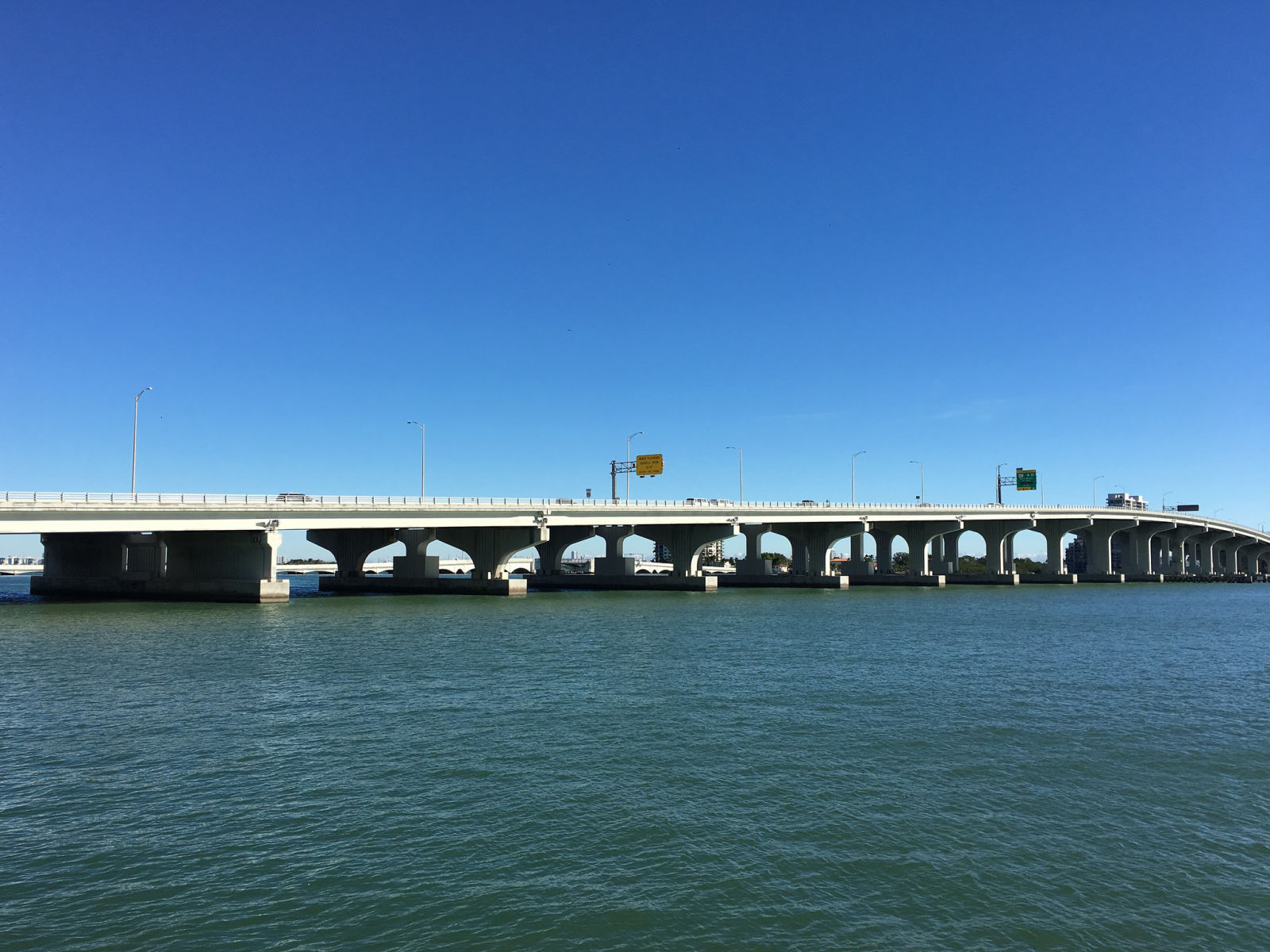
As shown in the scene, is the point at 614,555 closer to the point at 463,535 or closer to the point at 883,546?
the point at 463,535

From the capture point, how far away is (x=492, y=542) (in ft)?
302

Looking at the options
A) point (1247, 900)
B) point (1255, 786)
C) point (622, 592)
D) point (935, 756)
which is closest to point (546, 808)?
point (935, 756)

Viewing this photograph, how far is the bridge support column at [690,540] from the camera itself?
10594 centimetres

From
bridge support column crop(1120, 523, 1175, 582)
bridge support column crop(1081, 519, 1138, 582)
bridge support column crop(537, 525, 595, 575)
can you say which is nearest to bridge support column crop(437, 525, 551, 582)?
bridge support column crop(537, 525, 595, 575)

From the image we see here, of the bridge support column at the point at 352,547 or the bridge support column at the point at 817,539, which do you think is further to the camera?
the bridge support column at the point at 817,539

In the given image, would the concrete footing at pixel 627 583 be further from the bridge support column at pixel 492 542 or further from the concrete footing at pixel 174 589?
the concrete footing at pixel 174 589

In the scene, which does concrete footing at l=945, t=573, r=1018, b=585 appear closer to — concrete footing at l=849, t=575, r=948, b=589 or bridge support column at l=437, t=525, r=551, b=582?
concrete footing at l=849, t=575, r=948, b=589

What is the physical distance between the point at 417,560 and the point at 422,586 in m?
2.88

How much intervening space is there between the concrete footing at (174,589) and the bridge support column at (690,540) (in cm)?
4587

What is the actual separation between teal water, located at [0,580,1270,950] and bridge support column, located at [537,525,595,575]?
75.3 metres

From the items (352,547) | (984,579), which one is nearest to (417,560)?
(352,547)

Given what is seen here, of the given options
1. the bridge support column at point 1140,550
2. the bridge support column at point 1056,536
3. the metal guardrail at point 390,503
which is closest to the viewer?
the metal guardrail at point 390,503

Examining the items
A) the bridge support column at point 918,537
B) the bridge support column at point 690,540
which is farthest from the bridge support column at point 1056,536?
the bridge support column at point 690,540

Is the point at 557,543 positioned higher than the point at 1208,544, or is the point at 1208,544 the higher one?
the point at 557,543
